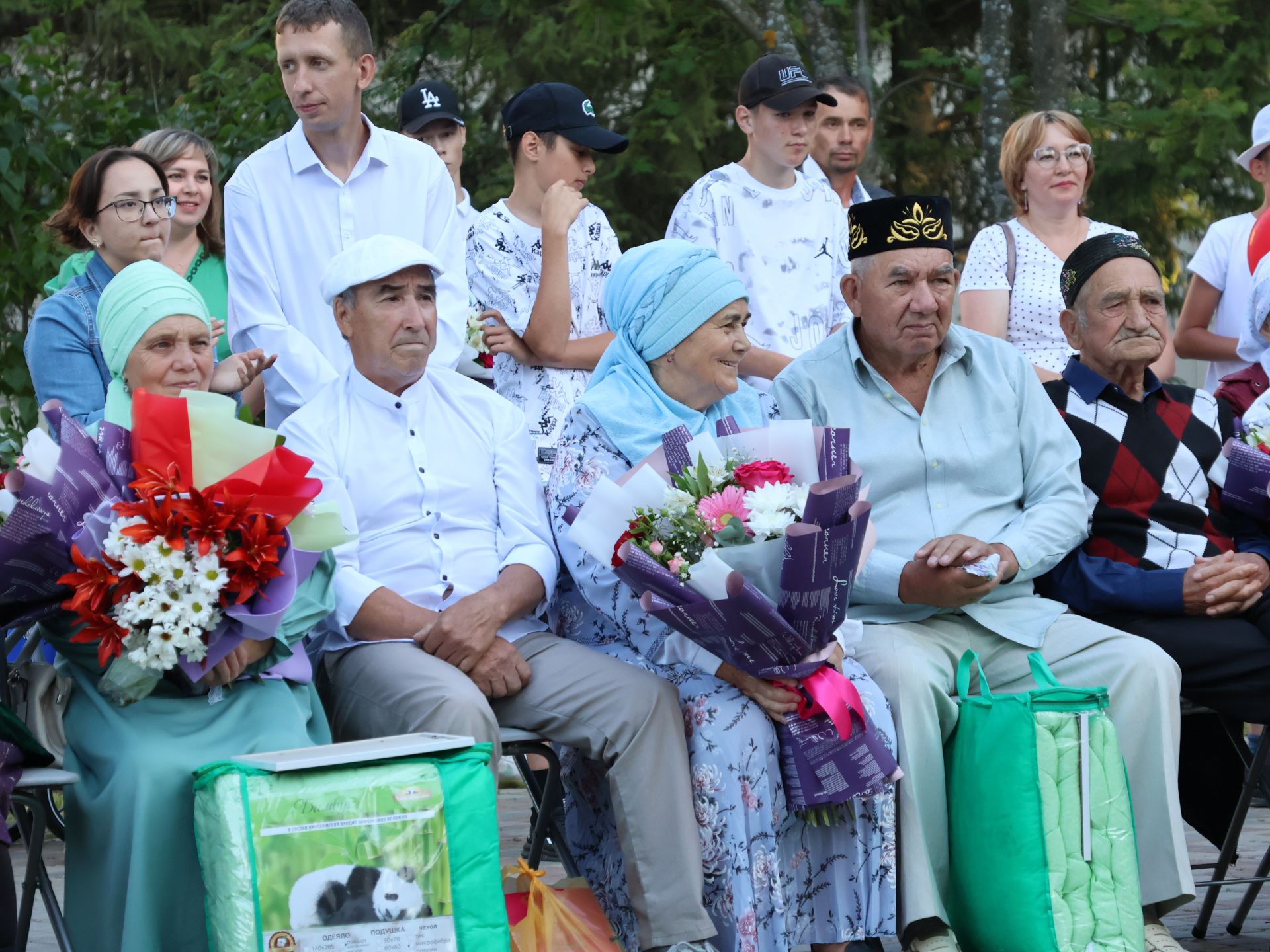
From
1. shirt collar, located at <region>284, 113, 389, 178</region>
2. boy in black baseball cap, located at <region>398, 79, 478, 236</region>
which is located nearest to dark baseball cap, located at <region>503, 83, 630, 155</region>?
shirt collar, located at <region>284, 113, 389, 178</region>

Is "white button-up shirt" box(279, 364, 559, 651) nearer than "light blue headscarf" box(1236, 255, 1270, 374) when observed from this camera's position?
Yes

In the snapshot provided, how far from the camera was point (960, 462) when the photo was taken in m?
4.71

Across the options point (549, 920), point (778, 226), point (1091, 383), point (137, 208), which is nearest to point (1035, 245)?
point (778, 226)

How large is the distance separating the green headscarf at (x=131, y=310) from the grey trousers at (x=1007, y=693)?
204 cm

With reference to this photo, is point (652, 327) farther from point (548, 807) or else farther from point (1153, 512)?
point (1153, 512)

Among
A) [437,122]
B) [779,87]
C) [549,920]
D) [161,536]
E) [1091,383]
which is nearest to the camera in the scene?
[161,536]

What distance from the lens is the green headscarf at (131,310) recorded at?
4258 millimetres

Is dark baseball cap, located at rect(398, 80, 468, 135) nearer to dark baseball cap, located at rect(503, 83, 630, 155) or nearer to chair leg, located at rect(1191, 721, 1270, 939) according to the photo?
dark baseball cap, located at rect(503, 83, 630, 155)

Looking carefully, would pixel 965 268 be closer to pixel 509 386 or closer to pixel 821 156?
pixel 821 156

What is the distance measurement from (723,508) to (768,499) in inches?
4.5

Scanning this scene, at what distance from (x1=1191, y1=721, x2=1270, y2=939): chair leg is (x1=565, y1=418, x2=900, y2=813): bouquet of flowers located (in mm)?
1268

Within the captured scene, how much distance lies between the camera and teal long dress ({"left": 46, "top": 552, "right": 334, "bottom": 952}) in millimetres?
3576

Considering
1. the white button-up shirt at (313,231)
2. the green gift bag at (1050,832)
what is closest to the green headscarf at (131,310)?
the white button-up shirt at (313,231)

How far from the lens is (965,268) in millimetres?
5969
